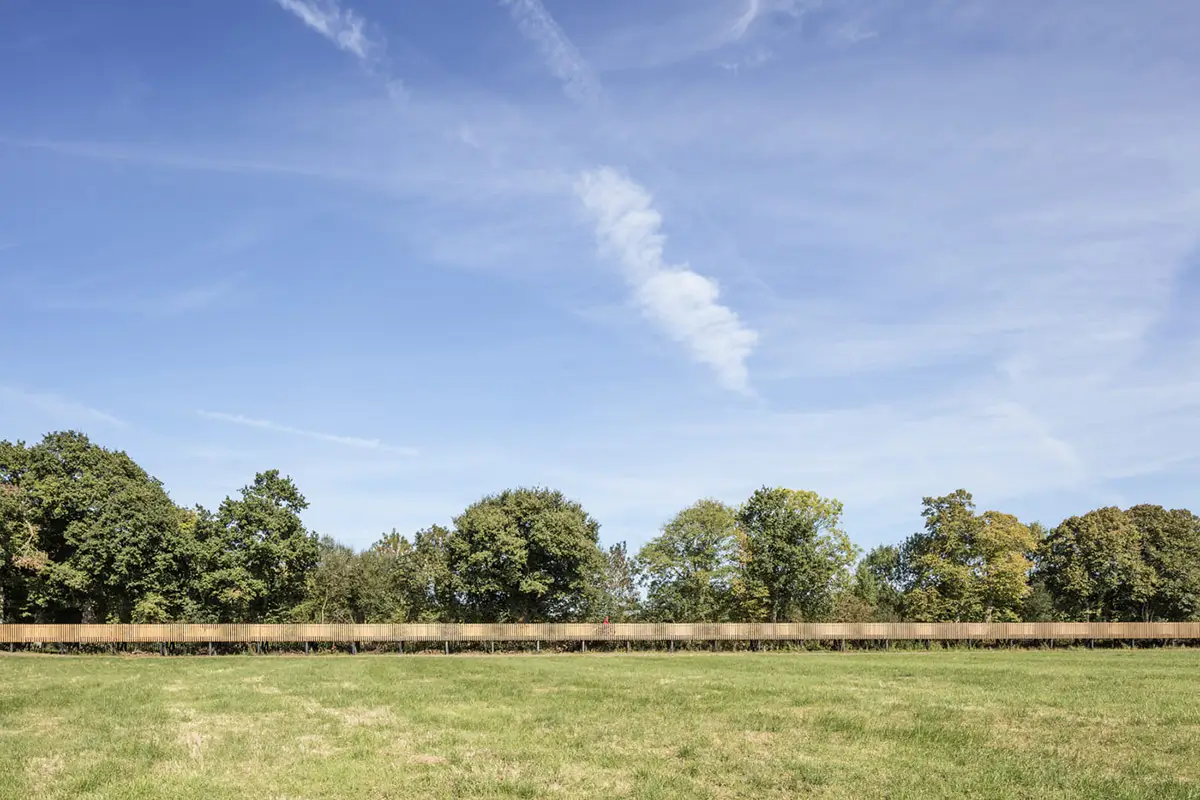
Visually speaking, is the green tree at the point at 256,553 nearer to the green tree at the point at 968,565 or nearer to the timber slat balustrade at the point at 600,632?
the timber slat balustrade at the point at 600,632

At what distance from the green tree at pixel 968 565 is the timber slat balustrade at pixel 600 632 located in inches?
331

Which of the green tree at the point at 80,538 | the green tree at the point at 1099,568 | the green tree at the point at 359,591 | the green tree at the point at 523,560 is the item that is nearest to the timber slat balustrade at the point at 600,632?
the green tree at the point at 80,538

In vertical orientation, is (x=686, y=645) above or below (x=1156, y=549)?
below

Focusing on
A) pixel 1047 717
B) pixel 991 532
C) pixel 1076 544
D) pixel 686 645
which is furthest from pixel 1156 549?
pixel 1047 717

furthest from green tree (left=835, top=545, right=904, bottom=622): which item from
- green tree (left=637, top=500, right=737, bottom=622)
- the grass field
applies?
the grass field

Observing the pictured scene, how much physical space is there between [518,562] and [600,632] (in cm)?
1013

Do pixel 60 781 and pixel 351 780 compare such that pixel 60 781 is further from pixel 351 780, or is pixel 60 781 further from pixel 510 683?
pixel 510 683

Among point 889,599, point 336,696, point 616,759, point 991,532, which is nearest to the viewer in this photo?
point 616,759

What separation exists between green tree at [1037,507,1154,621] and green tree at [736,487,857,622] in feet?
67.8

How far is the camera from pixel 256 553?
70562mm

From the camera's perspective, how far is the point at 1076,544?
8512 centimetres

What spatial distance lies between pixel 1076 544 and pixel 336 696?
256 feet

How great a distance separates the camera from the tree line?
226 feet

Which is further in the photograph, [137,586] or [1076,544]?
[1076,544]
